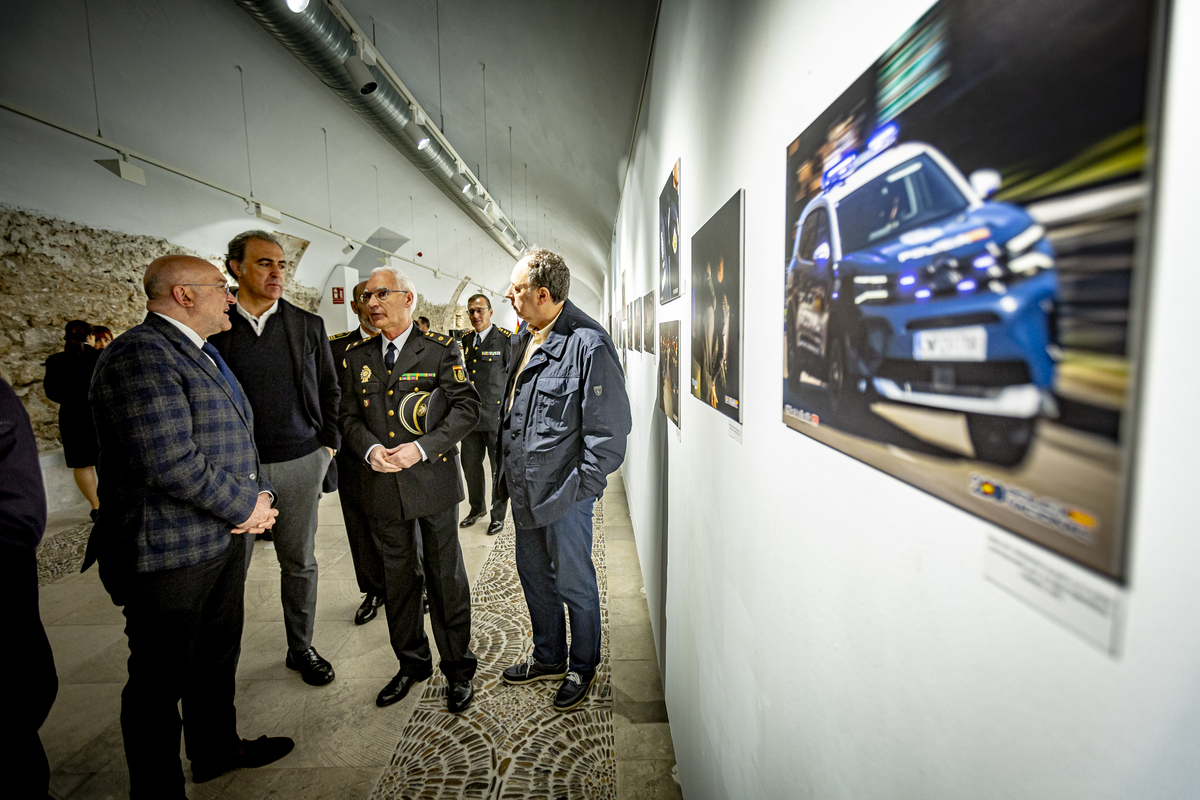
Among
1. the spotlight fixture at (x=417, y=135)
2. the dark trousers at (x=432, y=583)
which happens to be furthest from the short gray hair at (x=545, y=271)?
the spotlight fixture at (x=417, y=135)

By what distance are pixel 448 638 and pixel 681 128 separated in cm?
268

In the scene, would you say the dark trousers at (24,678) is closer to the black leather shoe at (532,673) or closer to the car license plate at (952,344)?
the black leather shoe at (532,673)

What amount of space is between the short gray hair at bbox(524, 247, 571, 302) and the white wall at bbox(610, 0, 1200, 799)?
0.81 meters

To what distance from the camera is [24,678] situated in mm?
1483

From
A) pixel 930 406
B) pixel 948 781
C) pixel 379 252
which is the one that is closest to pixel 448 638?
pixel 948 781

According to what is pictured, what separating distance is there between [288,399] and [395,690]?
1.66 metres

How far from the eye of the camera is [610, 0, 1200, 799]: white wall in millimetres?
303

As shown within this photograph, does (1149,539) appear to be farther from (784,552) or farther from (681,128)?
(681,128)

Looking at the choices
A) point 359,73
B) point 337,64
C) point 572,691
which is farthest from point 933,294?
point 337,64

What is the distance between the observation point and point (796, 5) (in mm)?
852

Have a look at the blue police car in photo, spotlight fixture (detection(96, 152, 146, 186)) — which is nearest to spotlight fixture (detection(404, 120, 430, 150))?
spotlight fixture (detection(96, 152, 146, 186))

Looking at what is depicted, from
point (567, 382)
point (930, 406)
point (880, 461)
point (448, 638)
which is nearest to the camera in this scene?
point (930, 406)

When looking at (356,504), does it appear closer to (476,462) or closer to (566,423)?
(566,423)

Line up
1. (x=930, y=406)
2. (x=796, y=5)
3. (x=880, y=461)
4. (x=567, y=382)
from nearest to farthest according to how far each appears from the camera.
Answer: (x=930, y=406)
(x=880, y=461)
(x=796, y=5)
(x=567, y=382)
